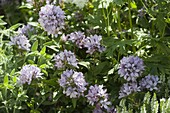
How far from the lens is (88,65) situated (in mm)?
3154

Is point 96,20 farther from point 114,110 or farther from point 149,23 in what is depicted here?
point 114,110

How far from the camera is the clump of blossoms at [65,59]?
2.97 m

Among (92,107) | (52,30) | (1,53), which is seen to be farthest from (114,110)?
(1,53)

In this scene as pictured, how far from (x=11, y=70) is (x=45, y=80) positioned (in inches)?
10.8

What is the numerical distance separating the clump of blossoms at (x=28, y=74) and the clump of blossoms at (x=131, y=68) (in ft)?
1.70

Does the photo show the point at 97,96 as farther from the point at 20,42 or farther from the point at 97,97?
the point at 20,42

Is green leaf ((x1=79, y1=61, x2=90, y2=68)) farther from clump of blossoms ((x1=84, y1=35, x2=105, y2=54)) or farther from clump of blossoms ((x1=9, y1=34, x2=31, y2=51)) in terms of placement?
clump of blossoms ((x1=9, y1=34, x2=31, y2=51))

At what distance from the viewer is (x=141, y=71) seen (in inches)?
114

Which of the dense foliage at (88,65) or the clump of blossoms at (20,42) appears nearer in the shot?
the dense foliage at (88,65)

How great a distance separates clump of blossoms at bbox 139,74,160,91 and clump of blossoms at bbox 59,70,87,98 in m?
0.36

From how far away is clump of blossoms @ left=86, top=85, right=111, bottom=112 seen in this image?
9.39 feet

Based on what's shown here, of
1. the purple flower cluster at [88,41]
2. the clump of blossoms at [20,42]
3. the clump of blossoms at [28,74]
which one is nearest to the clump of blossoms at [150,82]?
the purple flower cluster at [88,41]

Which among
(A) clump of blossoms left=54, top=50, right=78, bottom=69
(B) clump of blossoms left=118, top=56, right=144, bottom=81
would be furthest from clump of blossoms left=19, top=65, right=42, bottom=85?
(B) clump of blossoms left=118, top=56, right=144, bottom=81

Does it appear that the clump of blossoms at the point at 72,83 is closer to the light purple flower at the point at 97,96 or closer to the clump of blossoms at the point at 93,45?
the light purple flower at the point at 97,96
